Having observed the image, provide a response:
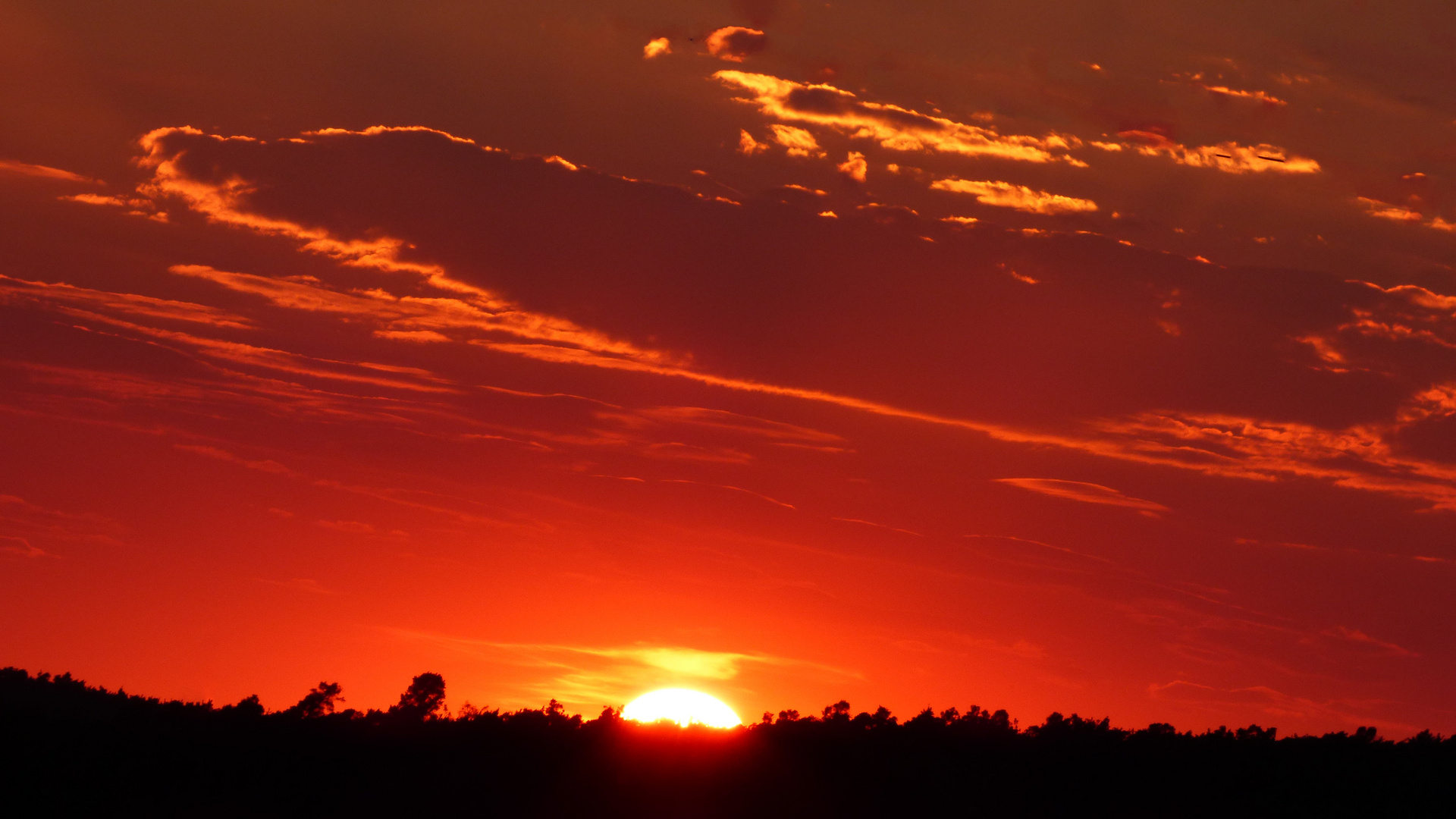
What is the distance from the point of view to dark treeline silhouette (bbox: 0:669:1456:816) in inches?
1790

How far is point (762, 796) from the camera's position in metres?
49.6

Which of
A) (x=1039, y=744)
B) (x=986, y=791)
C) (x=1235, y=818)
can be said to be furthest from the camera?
(x=1039, y=744)

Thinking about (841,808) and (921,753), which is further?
(921,753)

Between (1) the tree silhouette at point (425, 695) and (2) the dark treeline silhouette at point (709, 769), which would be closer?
(2) the dark treeline silhouette at point (709, 769)

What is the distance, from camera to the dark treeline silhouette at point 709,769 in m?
45.5

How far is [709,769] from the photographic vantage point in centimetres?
5272

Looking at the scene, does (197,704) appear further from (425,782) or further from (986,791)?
(986,791)

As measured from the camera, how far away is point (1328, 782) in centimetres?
4394

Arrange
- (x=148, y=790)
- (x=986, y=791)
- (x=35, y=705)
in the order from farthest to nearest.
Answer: (x=35, y=705), (x=148, y=790), (x=986, y=791)

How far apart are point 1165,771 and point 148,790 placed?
4262 centimetres

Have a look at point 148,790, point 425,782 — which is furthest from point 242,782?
point 425,782

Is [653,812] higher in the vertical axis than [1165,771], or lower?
lower

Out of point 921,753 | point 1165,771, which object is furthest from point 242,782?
point 1165,771

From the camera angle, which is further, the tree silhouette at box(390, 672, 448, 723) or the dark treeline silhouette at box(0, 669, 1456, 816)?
the tree silhouette at box(390, 672, 448, 723)
